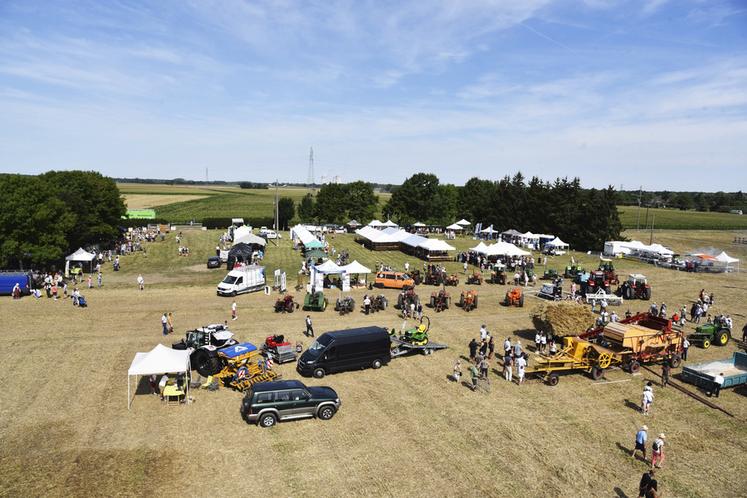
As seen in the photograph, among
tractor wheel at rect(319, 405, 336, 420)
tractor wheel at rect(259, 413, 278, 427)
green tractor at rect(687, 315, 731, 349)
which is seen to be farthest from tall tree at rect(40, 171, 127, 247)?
green tractor at rect(687, 315, 731, 349)

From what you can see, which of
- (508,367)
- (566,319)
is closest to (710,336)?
(566,319)

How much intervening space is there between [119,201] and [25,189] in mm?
21610

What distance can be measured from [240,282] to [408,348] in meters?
15.8

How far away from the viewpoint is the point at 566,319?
885 inches

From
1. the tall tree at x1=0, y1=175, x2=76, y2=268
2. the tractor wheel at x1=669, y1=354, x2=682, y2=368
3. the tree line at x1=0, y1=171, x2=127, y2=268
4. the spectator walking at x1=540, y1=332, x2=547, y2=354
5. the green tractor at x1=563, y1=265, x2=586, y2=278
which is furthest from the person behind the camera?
the green tractor at x1=563, y1=265, x2=586, y2=278

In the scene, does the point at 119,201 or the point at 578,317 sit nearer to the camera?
the point at 578,317

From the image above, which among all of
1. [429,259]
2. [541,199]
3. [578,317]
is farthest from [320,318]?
[541,199]

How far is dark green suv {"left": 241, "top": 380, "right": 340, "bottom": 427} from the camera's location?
14.9m

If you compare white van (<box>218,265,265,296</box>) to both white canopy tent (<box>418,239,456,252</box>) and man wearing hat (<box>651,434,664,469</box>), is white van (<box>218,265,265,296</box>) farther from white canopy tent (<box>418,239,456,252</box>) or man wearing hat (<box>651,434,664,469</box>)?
man wearing hat (<box>651,434,664,469</box>)

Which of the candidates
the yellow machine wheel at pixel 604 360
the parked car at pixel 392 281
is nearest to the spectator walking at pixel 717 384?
the yellow machine wheel at pixel 604 360

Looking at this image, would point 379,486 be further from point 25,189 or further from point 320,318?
point 25,189

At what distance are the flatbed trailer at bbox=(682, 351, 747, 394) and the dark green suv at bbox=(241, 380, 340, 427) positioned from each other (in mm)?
13757

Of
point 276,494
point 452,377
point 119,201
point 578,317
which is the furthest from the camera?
point 119,201

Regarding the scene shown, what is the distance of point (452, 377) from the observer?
62.7ft
